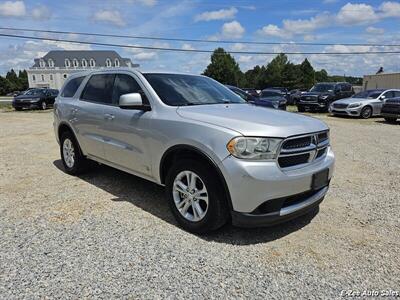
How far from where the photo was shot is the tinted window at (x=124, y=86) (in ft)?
14.7

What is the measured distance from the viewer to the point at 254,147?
10.4 feet

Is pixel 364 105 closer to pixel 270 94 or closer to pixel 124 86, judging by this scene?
pixel 270 94

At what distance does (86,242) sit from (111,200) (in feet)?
4.06

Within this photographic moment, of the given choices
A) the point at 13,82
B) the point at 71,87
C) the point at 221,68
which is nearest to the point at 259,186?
the point at 71,87

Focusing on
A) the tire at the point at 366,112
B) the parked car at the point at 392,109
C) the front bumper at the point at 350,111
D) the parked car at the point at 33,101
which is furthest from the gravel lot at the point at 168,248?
the parked car at the point at 33,101

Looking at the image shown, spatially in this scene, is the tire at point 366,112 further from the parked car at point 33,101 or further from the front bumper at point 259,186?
the parked car at point 33,101

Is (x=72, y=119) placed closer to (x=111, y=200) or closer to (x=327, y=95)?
(x=111, y=200)

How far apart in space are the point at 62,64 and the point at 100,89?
104 meters

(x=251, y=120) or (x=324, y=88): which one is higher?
(x=251, y=120)

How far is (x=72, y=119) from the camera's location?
5.66 meters

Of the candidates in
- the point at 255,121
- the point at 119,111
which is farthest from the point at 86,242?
the point at 255,121

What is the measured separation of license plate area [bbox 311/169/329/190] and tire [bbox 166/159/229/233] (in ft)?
3.06

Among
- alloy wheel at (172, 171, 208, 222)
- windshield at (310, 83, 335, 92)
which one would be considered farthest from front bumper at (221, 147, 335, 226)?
windshield at (310, 83, 335, 92)

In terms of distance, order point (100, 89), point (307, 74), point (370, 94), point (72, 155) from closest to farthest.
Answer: point (100, 89), point (72, 155), point (370, 94), point (307, 74)
